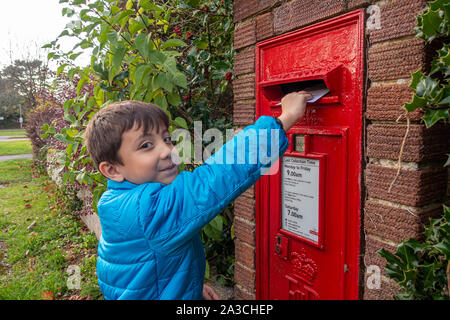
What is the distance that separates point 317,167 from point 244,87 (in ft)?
2.17

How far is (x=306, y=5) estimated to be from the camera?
1.38 metres

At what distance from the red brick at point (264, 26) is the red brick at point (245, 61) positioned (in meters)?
0.09

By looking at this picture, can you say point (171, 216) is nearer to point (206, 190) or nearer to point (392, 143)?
point (206, 190)

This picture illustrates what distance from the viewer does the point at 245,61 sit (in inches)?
69.1

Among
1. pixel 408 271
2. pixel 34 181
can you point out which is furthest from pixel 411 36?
pixel 34 181

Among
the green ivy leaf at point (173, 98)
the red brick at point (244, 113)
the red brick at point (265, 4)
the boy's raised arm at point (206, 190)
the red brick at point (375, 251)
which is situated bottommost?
the red brick at point (375, 251)

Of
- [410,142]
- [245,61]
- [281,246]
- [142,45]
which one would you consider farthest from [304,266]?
[142,45]

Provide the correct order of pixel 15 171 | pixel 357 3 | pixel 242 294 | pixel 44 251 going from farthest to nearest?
pixel 15 171 → pixel 44 251 → pixel 242 294 → pixel 357 3

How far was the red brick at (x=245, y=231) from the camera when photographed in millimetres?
1813

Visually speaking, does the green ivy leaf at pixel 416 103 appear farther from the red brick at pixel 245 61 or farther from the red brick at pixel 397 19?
the red brick at pixel 245 61

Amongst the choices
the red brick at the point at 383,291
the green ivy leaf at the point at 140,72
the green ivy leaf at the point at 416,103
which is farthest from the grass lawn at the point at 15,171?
the green ivy leaf at the point at 416,103

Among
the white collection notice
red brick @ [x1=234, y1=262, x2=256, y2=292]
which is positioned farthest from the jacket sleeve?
red brick @ [x1=234, y1=262, x2=256, y2=292]

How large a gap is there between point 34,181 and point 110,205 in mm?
8942
